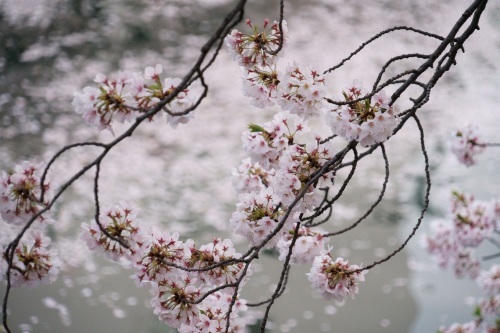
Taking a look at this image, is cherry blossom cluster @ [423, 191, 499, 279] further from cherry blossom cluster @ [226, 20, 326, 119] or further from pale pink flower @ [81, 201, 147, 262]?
pale pink flower @ [81, 201, 147, 262]

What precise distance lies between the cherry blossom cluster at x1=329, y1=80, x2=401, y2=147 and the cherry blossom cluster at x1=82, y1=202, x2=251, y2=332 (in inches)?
12.9

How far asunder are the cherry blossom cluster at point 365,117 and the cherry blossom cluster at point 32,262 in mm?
575

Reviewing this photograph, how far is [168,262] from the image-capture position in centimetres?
120

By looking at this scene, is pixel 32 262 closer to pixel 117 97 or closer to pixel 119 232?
pixel 119 232

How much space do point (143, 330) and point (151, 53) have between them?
12.9 feet

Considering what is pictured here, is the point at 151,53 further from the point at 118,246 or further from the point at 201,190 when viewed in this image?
Result: the point at 118,246

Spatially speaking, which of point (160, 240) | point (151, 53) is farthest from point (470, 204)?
point (151, 53)

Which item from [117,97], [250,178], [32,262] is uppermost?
[250,178]

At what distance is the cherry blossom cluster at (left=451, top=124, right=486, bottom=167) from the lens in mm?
2543

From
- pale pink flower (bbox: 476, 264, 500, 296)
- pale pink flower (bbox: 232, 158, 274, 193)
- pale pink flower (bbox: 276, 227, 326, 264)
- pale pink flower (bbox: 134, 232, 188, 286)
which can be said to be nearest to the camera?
pale pink flower (bbox: 134, 232, 188, 286)

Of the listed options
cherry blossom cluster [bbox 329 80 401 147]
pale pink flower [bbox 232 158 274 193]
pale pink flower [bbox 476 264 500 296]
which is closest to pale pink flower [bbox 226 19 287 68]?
cherry blossom cluster [bbox 329 80 401 147]

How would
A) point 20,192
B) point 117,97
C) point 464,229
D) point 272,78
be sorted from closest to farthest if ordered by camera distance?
point 117,97, point 20,192, point 272,78, point 464,229

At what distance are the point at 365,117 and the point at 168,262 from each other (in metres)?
0.44

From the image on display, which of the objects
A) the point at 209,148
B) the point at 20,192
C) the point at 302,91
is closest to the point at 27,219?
the point at 20,192
